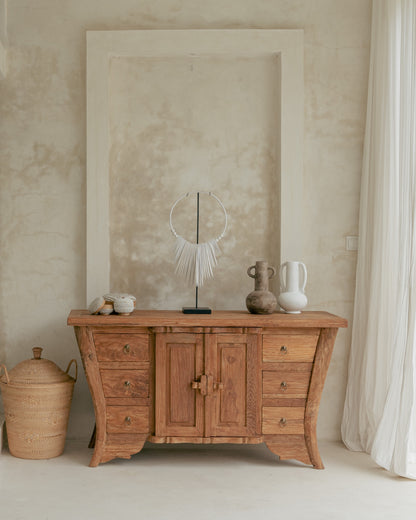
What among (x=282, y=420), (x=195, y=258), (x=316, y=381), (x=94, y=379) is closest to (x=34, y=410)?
(x=94, y=379)

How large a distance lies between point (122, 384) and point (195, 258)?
0.82 m

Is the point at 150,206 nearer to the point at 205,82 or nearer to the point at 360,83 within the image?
the point at 205,82

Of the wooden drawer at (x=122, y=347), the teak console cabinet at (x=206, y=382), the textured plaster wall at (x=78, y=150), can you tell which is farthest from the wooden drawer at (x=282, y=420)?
the wooden drawer at (x=122, y=347)

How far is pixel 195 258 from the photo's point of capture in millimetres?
3104

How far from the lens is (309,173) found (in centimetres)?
339

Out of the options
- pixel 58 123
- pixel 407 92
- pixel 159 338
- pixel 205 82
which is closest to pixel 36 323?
pixel 159 338

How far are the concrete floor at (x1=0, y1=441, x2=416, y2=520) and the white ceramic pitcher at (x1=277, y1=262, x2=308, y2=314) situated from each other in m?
0.88

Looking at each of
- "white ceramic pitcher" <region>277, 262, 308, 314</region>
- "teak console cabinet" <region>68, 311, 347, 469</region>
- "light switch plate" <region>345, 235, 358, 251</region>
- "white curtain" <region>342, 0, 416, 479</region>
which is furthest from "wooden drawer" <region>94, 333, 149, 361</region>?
"light switch plate" <region>345, 235, 358, 251</region>

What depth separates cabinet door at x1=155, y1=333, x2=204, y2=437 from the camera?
2.85 m

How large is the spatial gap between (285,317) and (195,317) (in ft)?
1.61

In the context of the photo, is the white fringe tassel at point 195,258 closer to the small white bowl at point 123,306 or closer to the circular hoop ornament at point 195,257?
the circular hoop ornament at point 195,257

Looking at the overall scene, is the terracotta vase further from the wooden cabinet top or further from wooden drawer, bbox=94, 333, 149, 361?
wooden drawer, bbox=94, 333, 149, 361

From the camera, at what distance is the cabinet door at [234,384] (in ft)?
9.36

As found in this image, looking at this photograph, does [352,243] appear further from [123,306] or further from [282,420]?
[123,306]
